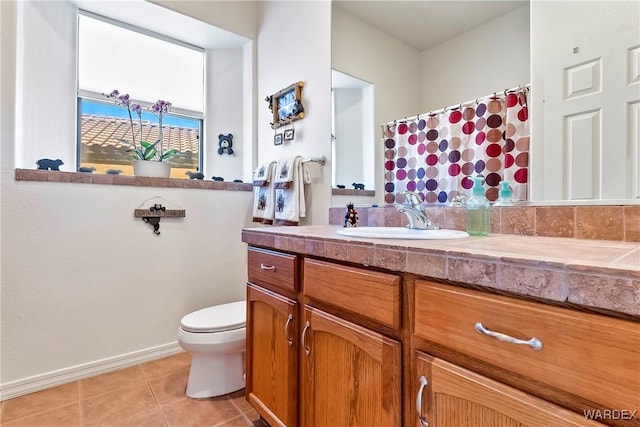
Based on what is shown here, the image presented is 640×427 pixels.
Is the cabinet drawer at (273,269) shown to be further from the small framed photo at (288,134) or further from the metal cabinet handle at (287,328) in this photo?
the small framed photo at (288,134)

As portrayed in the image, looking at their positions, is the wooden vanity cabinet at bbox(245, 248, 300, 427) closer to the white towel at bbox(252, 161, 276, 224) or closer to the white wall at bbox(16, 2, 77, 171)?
the white towel at bbox(252, 161, 276, 224)

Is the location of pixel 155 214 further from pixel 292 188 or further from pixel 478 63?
pixel 478 63

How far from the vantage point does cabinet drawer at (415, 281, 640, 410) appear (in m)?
0.43

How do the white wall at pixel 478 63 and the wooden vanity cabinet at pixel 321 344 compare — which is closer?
the wooden vanity cabinet at pixel 321 344

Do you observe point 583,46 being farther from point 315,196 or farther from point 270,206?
point 270,206

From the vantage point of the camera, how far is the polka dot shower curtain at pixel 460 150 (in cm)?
110

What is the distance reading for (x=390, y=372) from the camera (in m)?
0.75

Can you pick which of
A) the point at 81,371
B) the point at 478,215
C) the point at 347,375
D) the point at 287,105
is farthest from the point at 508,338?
the point at 81,371

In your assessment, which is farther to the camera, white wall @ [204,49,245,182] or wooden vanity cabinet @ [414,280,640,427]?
white wall @ [204,49,245,182]

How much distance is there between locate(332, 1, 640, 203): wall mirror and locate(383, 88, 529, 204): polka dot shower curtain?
4 centimetres

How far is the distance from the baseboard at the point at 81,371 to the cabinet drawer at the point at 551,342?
201 cm

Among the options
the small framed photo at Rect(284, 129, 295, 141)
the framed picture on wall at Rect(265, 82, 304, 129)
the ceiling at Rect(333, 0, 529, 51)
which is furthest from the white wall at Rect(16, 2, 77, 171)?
the ceiling at Rect(333, 0, 529, 51)

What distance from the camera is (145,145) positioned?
2.12 metres

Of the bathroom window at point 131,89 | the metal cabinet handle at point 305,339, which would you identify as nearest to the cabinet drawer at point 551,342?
the metal cabinet handle at point 305,339
